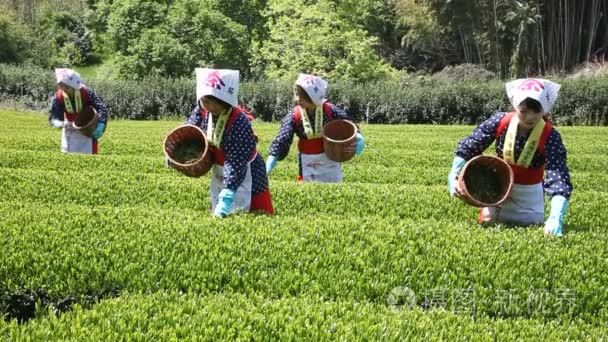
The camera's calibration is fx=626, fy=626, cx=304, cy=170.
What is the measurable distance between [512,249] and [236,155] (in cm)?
196

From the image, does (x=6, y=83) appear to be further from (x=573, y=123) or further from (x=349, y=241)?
(x=349, y=241)

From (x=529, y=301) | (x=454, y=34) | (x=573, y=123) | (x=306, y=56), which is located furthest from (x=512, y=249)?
(x=454, y=34)

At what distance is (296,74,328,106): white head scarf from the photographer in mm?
6062

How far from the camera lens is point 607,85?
2512 cm

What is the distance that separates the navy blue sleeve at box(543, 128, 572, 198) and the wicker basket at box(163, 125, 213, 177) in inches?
91.7

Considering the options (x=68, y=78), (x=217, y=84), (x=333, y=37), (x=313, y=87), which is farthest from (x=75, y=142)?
(x=333, y=37)

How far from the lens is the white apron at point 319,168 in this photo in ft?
22.0

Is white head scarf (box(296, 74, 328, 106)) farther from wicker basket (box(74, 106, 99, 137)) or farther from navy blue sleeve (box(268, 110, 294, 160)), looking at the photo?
wicker basket (box(74, 106, 99, 137))

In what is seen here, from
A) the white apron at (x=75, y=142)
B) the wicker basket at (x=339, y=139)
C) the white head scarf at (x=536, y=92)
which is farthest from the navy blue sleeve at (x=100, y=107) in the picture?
the white head scarf at (x=536, y=92)

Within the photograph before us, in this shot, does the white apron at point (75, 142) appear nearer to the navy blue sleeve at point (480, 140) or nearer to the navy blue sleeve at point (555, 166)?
the navy blue sleeve at point (480, 140)

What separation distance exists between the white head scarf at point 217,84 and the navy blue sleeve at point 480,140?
1639 mm

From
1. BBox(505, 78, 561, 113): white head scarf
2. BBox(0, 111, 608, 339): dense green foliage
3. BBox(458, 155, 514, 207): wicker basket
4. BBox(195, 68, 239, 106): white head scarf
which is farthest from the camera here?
BBox(195, 68, 239, 106): white head scarf

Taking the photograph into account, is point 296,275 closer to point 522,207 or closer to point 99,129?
point 522,207

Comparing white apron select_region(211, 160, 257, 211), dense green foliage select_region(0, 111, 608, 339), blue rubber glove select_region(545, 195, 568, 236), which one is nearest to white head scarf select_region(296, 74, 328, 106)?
dense green foliage select_region(0, 111, 608, 339)
